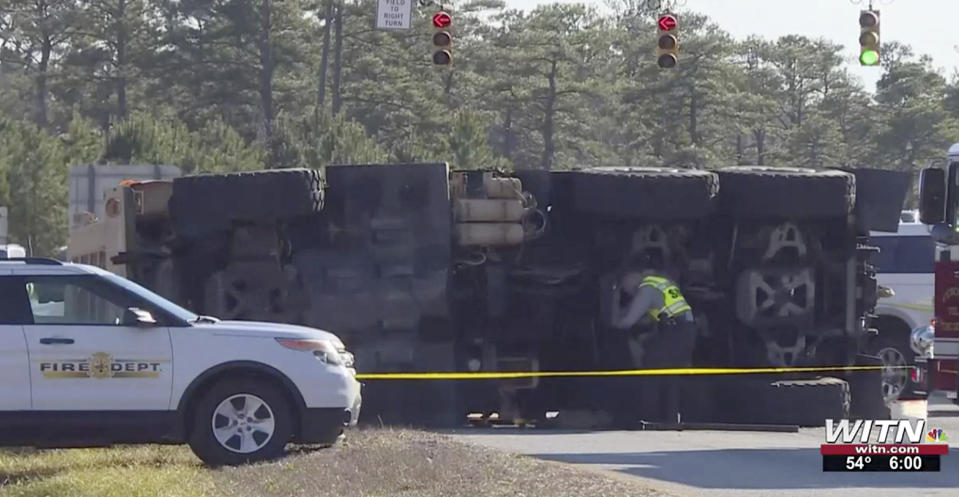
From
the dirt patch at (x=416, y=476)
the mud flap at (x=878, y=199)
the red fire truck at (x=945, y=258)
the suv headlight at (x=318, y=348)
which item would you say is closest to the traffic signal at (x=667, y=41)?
the mud flap at (x=878, y=199)

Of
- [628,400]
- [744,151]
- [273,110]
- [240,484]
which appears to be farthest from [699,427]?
[744,151]

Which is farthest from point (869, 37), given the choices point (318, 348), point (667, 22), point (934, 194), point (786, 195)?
point (318, 348)

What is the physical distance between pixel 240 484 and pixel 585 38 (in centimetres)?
4825

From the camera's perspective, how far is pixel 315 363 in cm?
1170

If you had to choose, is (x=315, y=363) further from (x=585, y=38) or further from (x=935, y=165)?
(x=585, y=38)

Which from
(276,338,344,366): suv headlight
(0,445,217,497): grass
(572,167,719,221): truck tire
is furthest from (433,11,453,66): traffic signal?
(276,338,344,366): suv headlight

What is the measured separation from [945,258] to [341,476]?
264 inches

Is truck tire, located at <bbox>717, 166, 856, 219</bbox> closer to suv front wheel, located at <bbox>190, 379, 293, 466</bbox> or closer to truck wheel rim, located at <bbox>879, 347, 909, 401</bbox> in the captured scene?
truck wheel rim, located at <bbox>879, 347, 909, 401</bbox>

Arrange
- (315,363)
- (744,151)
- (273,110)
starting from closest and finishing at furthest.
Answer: (315,363) < (273,110) < (744,151)

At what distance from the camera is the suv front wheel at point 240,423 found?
11484mm

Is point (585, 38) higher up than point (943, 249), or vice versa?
point (585, 38)

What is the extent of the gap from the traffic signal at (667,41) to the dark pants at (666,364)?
29.6ft

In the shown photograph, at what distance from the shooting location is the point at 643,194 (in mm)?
15391

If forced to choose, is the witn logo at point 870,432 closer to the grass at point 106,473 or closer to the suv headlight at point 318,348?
the suv headlight at point 318,348
